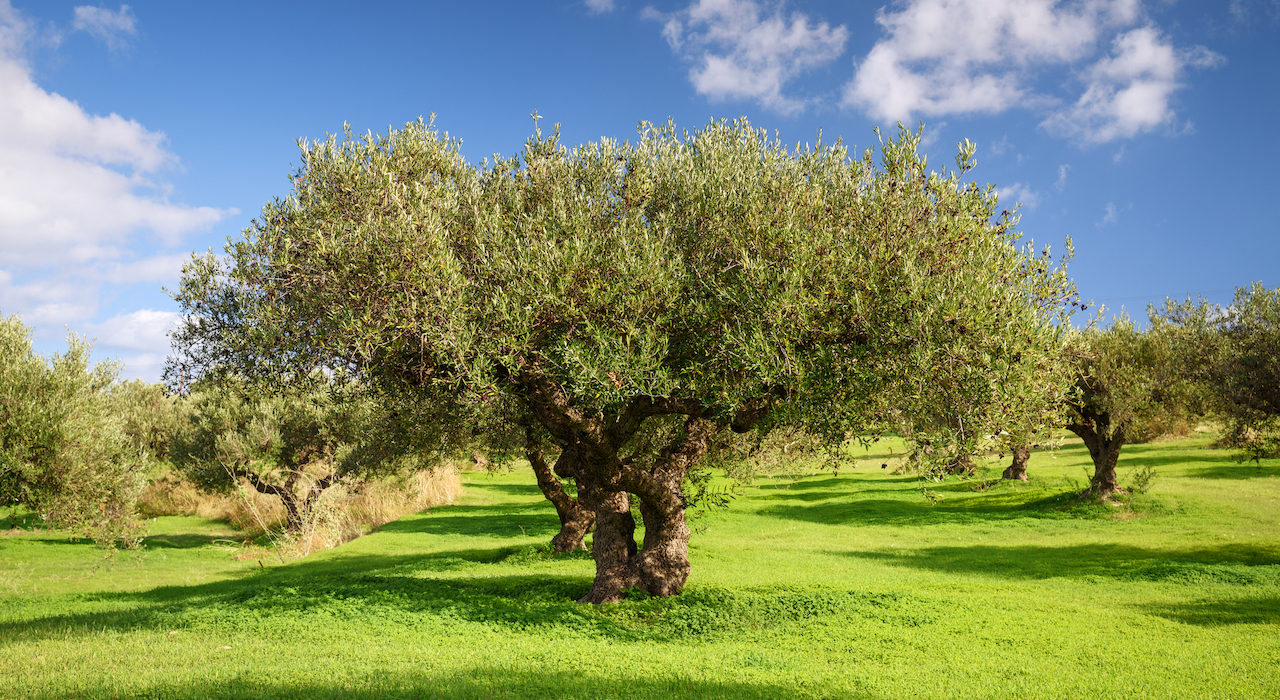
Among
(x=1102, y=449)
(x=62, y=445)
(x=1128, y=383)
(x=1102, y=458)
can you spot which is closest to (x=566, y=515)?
(x=62, y=445)

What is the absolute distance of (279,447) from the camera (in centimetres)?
3416

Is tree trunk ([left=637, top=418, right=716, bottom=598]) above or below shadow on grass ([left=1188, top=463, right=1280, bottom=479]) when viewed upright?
above

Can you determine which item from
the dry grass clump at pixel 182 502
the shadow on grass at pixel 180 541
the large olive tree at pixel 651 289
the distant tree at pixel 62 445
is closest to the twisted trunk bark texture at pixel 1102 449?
the large olive tree at pixel 651 289

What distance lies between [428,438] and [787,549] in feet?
55.0

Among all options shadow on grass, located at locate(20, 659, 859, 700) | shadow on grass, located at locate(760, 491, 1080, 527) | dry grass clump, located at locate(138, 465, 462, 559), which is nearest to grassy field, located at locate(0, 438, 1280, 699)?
shadow on grass, located at locate(20, 659, 859, 700)

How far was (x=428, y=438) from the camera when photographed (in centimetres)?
A: 2195

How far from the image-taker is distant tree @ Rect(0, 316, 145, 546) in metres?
20.0

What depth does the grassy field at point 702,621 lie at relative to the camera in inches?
441

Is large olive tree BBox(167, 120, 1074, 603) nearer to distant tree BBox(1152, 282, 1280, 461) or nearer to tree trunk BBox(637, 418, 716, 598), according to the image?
tree trunk BBox(637, 418, 716, 598)

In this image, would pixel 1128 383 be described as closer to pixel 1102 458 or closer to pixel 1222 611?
pixel 1102 458

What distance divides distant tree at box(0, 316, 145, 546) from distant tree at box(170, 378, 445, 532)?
8819mm

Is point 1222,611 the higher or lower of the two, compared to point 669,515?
lower

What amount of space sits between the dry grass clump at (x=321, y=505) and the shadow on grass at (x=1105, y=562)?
77.3 feet

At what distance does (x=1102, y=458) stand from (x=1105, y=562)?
40.8 ft
